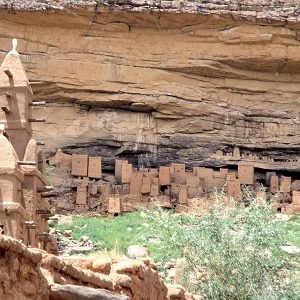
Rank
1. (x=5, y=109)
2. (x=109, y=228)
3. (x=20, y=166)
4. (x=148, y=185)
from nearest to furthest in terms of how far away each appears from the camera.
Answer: (x=20, y=166), (x=5, y=109), (x=109, y=228), (x=148, y=185)

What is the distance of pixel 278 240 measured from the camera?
14.4m

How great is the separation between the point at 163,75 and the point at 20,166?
A: 24131mm

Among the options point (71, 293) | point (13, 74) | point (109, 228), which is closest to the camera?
point (71, 293)

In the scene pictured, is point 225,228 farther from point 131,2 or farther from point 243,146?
point 243,146

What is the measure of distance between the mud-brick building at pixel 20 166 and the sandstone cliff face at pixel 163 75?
67.9 ft

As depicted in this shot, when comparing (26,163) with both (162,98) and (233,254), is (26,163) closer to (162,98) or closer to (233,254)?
(233,254)

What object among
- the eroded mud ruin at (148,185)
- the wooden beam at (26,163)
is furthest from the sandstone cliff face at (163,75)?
the wooden beam at (26,163)

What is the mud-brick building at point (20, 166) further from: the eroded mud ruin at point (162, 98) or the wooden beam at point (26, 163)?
the eroded mud ruin at point (162, 98)

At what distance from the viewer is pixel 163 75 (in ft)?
124

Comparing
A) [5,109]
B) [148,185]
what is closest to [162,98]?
[148,185]

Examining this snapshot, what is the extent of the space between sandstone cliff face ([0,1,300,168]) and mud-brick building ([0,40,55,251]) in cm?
2069

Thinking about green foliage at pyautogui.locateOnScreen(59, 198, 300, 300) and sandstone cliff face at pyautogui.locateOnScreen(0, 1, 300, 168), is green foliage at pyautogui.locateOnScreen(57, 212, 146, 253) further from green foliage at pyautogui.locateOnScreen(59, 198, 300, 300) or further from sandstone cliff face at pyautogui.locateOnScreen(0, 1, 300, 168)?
green foliage at pyautogui.locateOnScreen(59, 198, 300, 300)

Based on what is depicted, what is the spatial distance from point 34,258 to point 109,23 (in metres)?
32.1

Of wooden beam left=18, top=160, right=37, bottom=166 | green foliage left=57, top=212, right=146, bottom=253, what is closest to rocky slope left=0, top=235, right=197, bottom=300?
wooden beam left=18, top=160, right=37, bottom=166
